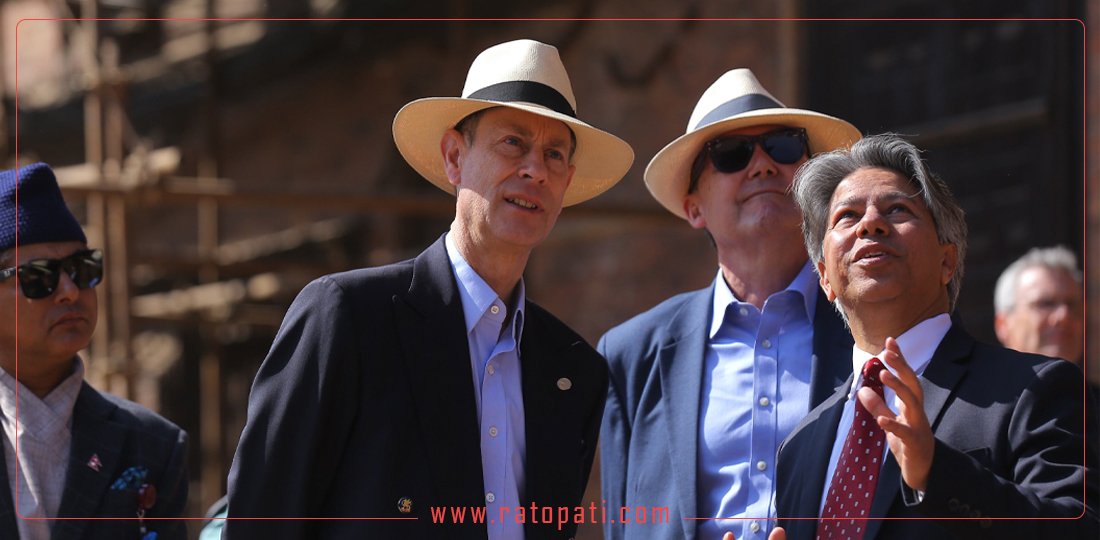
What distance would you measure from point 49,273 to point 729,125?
1867 millimetres

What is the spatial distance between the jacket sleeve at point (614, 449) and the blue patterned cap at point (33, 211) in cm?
149

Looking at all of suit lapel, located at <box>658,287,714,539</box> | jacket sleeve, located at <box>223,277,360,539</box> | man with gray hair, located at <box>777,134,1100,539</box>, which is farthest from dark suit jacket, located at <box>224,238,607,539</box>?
man with gray hair, located at <box>777,134,1100,539</box>

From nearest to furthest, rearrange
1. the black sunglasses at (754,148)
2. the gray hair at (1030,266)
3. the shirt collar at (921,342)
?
the shirt collar at (921,342), the black sunglasses at (754,148), the gray hair at (1030,266)

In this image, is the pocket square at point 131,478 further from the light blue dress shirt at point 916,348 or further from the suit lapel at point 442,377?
the light blue dress shirt at point 916,348

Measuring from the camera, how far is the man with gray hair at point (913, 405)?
2.70m

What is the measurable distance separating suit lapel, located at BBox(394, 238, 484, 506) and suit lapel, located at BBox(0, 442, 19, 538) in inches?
45.8

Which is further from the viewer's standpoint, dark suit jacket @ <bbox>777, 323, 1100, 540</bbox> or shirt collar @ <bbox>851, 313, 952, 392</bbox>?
shirt collar @ <bbox>851, 313, 952, 392</bbox>

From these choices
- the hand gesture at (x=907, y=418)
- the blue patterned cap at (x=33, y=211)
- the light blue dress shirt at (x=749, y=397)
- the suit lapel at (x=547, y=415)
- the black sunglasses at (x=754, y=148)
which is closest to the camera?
the hand gesture at (x=907, y=418)

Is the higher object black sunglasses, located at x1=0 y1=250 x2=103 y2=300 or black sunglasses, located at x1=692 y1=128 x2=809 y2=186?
black sunglasses, located at x1=692 y1=128 x2=809 y2=186

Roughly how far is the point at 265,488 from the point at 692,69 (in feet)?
16.3

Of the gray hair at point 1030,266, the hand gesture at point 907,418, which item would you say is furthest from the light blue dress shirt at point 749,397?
the gray hair at point 1030,266

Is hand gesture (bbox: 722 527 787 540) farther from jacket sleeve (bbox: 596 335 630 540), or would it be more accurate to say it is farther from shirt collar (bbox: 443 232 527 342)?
jacket sleeve (bbox: 596 335 630 540)

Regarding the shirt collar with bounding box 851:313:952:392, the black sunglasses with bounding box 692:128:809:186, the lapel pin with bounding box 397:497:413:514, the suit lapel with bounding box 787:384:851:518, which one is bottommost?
the lapel pin with bounding box 397:497:413:514

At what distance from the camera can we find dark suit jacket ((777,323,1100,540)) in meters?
2.70
